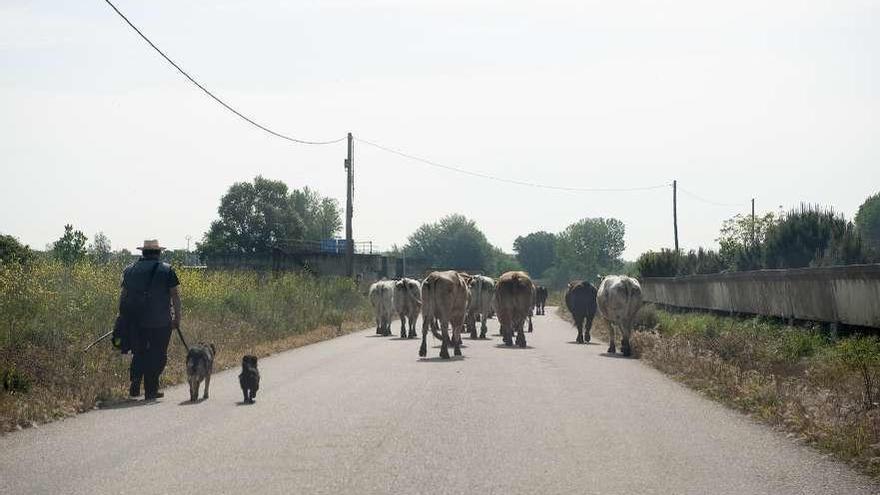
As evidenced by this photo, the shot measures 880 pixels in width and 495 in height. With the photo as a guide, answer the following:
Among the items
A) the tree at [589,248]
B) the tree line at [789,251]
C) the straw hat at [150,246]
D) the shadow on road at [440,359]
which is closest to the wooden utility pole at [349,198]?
the tree line at [789,251]

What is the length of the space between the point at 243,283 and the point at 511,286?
11.7 meters

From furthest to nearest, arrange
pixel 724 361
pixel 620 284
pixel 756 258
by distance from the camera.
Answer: pixel 756 258 < pixel 620 284 < pixel 724 361

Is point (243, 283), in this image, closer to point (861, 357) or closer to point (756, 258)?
point (756, 258)

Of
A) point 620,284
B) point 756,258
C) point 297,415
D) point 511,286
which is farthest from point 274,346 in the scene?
point 756,258

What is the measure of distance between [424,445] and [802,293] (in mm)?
13359

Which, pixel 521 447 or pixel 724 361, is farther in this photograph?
pixel 724 361

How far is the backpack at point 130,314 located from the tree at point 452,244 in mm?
151894

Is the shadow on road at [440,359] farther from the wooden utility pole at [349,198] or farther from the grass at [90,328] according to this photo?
the wooden utility pole at [349,198]

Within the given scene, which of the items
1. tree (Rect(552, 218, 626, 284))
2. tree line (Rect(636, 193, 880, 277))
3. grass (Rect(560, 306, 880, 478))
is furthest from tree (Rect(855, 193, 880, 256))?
grass (Rect(560, 306, 880, 478))

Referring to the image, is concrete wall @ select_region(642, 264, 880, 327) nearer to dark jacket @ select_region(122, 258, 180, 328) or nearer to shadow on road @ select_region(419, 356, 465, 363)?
shadow on road @ select_region(419, 356, 465, 363)

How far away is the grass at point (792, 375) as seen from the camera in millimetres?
9617

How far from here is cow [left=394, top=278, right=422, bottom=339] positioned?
29.2 m

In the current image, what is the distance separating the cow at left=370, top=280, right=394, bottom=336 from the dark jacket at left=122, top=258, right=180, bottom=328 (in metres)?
16.9

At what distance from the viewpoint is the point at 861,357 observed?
13.8 metres
